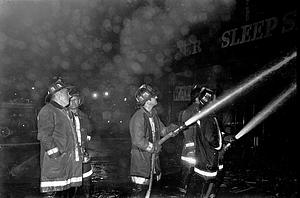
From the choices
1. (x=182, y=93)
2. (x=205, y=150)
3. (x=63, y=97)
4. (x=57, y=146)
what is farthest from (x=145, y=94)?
(x=182, y=93)

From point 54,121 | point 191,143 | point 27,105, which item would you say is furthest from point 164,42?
point 54,121

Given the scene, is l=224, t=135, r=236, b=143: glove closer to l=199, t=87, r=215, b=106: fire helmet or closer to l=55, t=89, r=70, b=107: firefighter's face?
l=199, t=87, r=215, b=106: fire helmet

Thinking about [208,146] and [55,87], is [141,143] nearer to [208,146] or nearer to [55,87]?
[208,146]

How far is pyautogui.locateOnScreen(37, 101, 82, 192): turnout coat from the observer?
12.6 feet

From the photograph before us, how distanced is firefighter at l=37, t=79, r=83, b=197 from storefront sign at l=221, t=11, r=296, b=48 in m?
7.04

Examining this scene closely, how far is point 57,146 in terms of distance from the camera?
3.91 meters

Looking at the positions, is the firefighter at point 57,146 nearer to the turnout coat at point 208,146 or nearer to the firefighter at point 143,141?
the firefighter at point 143,141

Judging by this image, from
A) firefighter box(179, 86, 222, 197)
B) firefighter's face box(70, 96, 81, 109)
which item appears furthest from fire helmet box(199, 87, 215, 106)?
firefighter's face box(70, 96, 81, 109)

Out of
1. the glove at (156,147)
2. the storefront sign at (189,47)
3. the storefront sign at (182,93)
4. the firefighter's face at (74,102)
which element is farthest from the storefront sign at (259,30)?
the firefighter's face at (74,102)

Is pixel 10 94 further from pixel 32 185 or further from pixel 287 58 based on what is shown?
pixel 287 58

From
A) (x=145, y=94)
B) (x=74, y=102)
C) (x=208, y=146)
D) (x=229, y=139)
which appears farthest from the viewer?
(x=74, y=102)

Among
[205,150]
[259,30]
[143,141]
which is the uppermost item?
[259,30]

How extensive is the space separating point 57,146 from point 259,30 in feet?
27.1

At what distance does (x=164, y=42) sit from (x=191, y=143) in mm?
11653
